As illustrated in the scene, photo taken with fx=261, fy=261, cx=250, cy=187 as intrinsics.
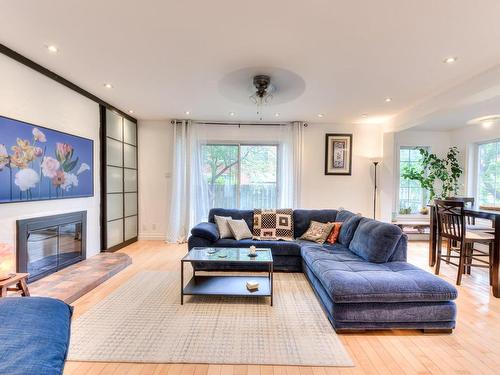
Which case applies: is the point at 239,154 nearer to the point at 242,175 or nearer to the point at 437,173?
the point at 242,175

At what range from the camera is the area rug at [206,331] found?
6.07 ft

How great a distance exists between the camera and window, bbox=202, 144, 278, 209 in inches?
216

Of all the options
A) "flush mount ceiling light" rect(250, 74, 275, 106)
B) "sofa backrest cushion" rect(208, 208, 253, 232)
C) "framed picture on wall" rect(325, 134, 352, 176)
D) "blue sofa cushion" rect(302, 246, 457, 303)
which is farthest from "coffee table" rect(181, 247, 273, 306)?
"framed picture on wall" rect(325, 134, 352, 176)

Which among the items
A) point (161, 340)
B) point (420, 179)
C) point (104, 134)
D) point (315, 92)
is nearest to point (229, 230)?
point (161, 340)

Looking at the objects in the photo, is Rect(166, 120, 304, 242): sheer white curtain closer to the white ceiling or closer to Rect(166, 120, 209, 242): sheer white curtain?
Rect(166, 120, 209, 242): sheer white curtain

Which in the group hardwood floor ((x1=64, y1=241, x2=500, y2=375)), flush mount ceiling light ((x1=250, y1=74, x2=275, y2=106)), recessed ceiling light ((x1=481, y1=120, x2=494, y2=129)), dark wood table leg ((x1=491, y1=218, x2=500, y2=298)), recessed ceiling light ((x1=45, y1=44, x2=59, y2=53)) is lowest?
hardwood floor ((x1=64, y1=241, x2=500, y2=375))

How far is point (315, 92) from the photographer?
3654 mm

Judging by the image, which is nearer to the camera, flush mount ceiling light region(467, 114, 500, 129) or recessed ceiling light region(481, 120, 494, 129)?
flush mount ceiling light region(467, 114, 500, 129)

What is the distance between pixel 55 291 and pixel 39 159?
1.49m

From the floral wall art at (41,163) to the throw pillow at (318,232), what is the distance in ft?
10.9

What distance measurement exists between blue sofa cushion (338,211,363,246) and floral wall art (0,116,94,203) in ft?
12.2

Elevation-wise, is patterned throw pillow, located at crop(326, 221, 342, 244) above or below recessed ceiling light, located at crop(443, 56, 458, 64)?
below

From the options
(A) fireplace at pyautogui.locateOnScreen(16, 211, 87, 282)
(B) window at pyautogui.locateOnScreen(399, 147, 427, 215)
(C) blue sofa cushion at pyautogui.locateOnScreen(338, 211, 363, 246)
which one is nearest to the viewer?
(A) fireplace at pyautogui.locateOnScreen(16, 211, 87, 282)

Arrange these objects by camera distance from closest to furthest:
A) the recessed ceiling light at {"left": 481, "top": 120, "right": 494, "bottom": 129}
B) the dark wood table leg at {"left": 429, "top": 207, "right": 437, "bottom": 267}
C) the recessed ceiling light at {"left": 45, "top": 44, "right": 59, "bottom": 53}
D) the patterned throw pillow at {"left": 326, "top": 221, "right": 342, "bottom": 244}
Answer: the recessed ceiling light at {"left": 45, "top": 44, "right": 59, "bottom": 53} → the patterned throw pillow at {"left": 326, "top": 221, "right": 342, "bottom": 244} → the dark wood table leg at {"left": 429, "top": 207, "right": 437, "bottom": 267} → the recessed ceiling light at {"left": 481, "top": 120, "right": 494, "bottom": 129}
